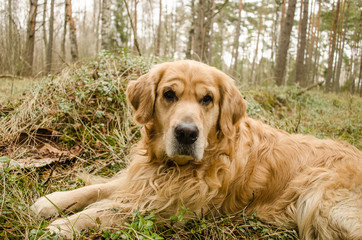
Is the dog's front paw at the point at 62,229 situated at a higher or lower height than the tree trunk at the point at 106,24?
lower

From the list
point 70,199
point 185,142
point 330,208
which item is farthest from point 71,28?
point 330,208

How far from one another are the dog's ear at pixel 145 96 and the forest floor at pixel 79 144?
72 centimetres

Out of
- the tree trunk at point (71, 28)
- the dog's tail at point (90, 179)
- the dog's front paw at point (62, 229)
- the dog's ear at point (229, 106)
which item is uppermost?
the tree trunk at point (71, 28)

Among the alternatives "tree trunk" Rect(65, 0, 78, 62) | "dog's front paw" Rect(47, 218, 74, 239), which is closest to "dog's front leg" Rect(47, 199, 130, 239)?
"dog's front paw" Rect(47, 218, 74, 239)

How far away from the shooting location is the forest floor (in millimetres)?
1903

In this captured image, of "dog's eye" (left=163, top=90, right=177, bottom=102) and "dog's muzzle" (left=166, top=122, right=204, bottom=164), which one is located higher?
"dog's eye" (left=163, top=90, right=177, bottom=102)

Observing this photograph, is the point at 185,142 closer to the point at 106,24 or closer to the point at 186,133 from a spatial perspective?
the point at 186,133

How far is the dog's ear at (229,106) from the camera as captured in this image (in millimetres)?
2367

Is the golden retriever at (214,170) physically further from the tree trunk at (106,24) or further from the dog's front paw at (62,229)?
the tree trunk at (106,24)

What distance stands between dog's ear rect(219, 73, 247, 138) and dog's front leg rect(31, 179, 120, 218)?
122cm

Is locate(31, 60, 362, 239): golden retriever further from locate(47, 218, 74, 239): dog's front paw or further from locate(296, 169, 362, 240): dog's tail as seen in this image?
locate(47, 218, 74, 239): dog's front paw

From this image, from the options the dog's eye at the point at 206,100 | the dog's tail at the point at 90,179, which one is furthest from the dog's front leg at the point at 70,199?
the dog's eye at the point at 206,100

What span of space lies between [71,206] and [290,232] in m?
1.88

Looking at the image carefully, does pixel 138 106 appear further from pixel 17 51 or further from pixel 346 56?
pixel 346 56
